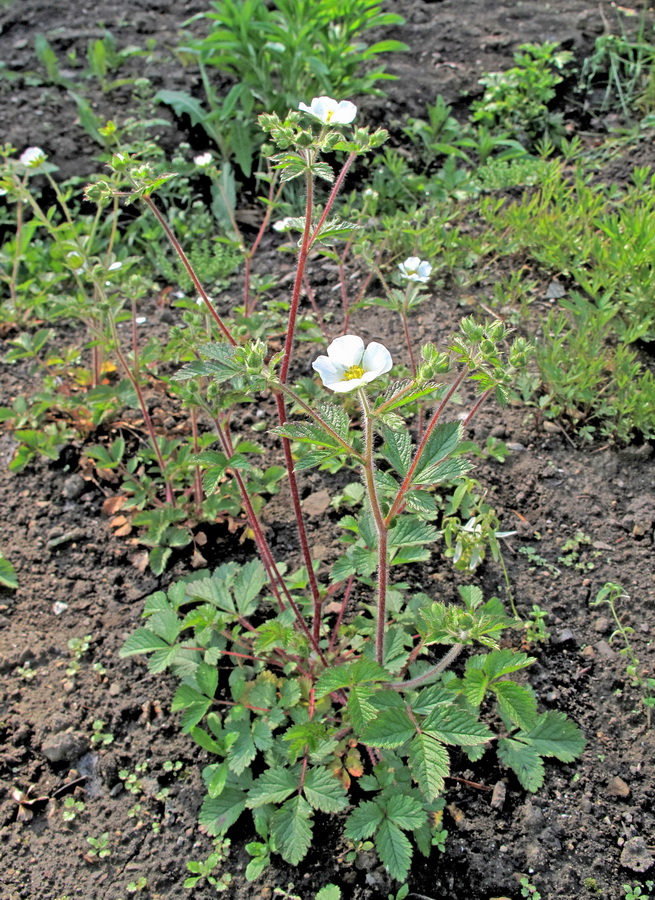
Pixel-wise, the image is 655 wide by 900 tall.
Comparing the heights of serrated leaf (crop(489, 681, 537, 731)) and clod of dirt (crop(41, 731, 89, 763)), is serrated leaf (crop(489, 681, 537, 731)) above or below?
above

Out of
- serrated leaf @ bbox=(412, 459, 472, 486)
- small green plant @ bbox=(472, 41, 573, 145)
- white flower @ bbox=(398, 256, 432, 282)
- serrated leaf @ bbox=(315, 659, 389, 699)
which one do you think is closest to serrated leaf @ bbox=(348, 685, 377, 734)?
serrated leaf @ bbox=(315, 659, 389, 699)

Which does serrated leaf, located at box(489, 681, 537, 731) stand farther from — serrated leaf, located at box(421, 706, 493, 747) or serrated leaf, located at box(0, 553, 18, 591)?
serrated leaf, located at box(0, 553, 18, 591)

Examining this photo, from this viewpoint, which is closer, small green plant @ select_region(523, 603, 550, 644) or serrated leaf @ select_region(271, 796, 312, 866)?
serrated leaf @ select_region(271, 796, 312, 866)

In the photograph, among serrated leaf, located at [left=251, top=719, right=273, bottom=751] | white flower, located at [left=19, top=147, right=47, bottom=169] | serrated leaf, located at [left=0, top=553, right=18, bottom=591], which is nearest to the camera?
serrated leaf, located at [left=251, top=719, right=273, bottom=751]

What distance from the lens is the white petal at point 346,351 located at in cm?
142

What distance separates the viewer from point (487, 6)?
505 cm

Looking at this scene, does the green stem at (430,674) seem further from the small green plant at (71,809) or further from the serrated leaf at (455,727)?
the small green plant at (71,809)

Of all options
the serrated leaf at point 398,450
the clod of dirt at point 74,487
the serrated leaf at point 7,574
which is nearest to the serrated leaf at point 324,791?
the serrated leaf at point 398,450

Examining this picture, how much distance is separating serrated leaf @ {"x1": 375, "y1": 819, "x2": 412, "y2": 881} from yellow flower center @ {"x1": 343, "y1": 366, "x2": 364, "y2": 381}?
1.02m

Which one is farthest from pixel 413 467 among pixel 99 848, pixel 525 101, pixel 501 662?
pixel 525 101

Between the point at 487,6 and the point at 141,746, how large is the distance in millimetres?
5285

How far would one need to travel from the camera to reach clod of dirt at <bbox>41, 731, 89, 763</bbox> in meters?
1.99

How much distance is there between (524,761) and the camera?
1742 millimetres

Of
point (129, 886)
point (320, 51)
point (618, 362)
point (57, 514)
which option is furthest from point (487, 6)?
point (129, 886)
